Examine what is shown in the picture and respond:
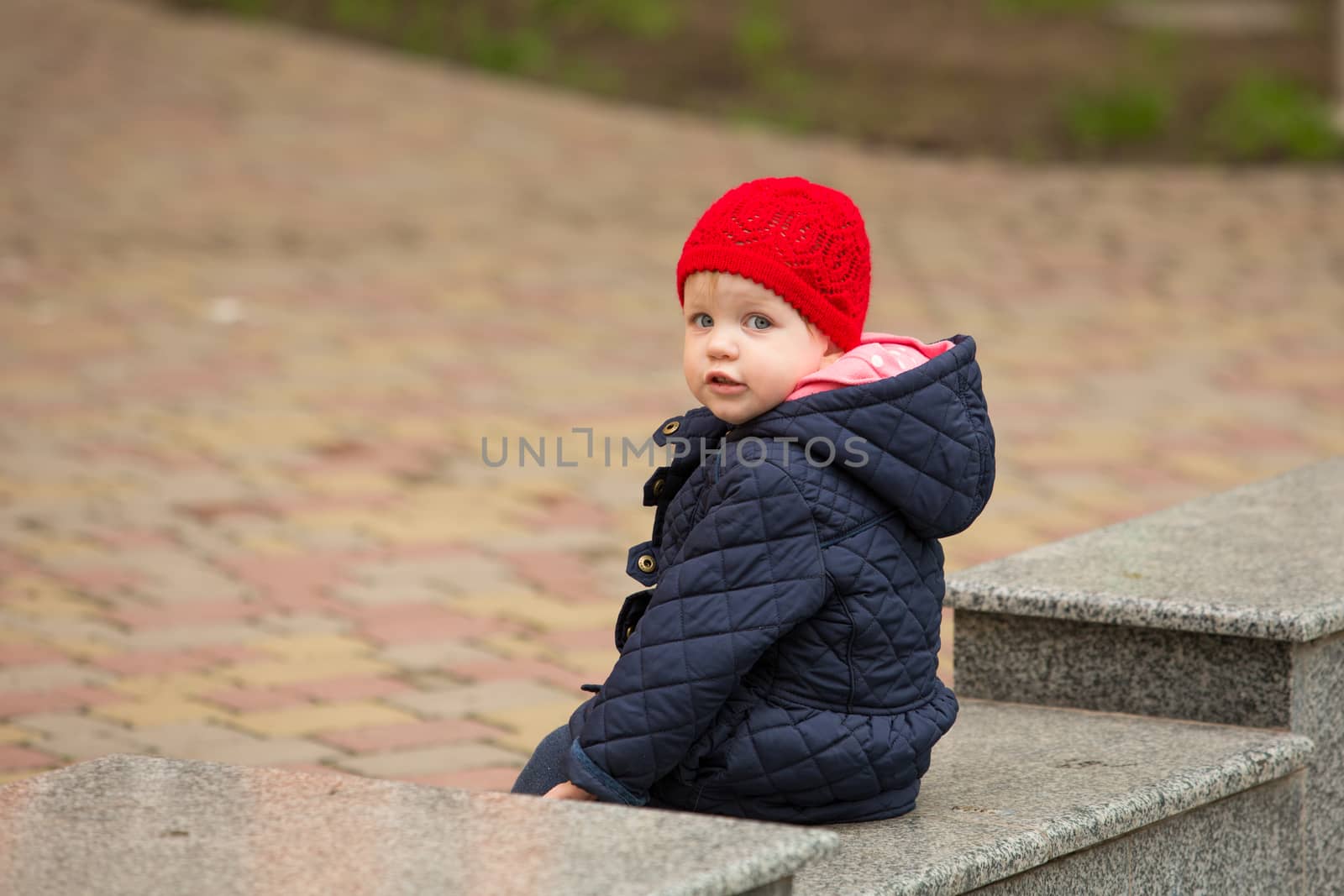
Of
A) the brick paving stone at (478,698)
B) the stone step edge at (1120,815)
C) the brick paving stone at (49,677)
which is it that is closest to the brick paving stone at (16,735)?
the brick paving stone at (49,677)

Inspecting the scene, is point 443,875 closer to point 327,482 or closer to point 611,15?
point 327,482

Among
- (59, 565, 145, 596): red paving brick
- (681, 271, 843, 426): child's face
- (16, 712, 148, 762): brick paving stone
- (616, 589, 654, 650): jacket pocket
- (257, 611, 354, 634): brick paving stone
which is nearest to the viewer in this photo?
(681, 271, 843, 426): child's face

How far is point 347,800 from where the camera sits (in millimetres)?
2107

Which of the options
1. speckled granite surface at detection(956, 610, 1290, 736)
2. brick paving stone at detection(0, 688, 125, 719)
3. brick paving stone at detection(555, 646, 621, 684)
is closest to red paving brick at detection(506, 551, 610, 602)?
brick paving stone at detection(555, 646, 621, 684)

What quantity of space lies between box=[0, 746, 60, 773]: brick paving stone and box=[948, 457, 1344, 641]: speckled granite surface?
1.80 meters

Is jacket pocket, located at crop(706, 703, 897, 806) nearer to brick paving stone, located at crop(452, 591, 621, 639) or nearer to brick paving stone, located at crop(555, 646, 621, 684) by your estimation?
brick paving stone, located at crop(555, 646, 621, 684)

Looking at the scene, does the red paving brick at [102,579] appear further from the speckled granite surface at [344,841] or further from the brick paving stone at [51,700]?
the speckled granite surface at [344,841]

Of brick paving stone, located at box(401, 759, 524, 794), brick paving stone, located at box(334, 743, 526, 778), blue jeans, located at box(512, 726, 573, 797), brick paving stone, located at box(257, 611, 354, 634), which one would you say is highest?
blue jeans, located at box(512, 726, 573, 797)

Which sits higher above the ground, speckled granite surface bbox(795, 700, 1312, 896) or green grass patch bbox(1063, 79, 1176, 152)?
speckled granite surface bbox(795, 700, 1312, 896)

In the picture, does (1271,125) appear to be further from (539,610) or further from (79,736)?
(79,736)

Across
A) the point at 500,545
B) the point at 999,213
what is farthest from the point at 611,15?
the point at 500,545

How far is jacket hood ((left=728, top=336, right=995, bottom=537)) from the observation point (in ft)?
7.55

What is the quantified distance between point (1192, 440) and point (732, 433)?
4600 millimetres

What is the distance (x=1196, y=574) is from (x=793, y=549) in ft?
3.54
